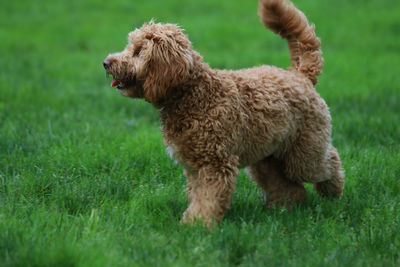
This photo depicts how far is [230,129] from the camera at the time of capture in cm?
440

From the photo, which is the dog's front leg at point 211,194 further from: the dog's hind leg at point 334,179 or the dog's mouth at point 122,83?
the dog's hind leg at point 334,179

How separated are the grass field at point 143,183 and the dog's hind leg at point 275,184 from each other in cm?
11

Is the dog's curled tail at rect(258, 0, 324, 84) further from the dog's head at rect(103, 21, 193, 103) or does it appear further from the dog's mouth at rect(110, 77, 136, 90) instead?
the dog's mouth at rect(110, 77, 136, 90)

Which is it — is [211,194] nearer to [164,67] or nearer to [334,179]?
[164,67]

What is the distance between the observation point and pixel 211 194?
14.1 feet

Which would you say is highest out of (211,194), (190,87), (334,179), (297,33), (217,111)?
(297,33)

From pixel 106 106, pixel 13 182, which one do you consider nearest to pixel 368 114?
pixel 106 106

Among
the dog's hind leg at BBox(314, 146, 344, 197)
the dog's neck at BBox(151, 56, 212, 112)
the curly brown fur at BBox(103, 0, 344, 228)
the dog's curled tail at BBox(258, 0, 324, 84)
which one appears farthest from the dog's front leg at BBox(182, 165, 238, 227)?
the dog's curled tail at BBox(258, 0, 324, 84)

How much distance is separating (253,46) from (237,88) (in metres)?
7.98

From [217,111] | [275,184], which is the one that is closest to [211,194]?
[217,111]

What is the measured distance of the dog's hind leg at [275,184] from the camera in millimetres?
5285

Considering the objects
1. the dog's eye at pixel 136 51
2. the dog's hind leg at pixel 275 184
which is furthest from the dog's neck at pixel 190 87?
the dog's hind leg at pixel 275 184

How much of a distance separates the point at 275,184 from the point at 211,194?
118 centimetres

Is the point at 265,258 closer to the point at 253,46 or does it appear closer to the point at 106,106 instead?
the point at 106,106
